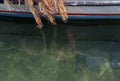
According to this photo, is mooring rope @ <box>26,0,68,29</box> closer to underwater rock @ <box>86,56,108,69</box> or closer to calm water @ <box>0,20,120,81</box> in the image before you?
calm water @ <box>0,20,120,81</box>

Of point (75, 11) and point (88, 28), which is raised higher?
point (75, 11)

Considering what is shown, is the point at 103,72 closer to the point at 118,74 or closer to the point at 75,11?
the point at 118,74

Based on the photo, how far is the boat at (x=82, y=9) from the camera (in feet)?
17.3

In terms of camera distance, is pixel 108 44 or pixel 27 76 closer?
pixel 27 76

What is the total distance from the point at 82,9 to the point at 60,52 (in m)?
0.81

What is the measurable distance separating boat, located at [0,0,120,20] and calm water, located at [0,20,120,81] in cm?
24

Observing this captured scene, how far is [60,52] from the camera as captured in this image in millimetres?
5223

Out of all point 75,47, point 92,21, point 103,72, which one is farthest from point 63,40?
point 103,72

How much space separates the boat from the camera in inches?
207

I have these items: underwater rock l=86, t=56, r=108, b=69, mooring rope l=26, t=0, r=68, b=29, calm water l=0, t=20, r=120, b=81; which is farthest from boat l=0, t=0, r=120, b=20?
underwater rock l=86, t=56, r=108, b=69

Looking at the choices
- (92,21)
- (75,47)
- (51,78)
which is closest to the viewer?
(51,78)

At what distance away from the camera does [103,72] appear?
4.83 metres

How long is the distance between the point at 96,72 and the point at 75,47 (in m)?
0.66

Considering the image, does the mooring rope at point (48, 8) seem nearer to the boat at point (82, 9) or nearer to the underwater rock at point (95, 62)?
the boat at point (82, 9)
